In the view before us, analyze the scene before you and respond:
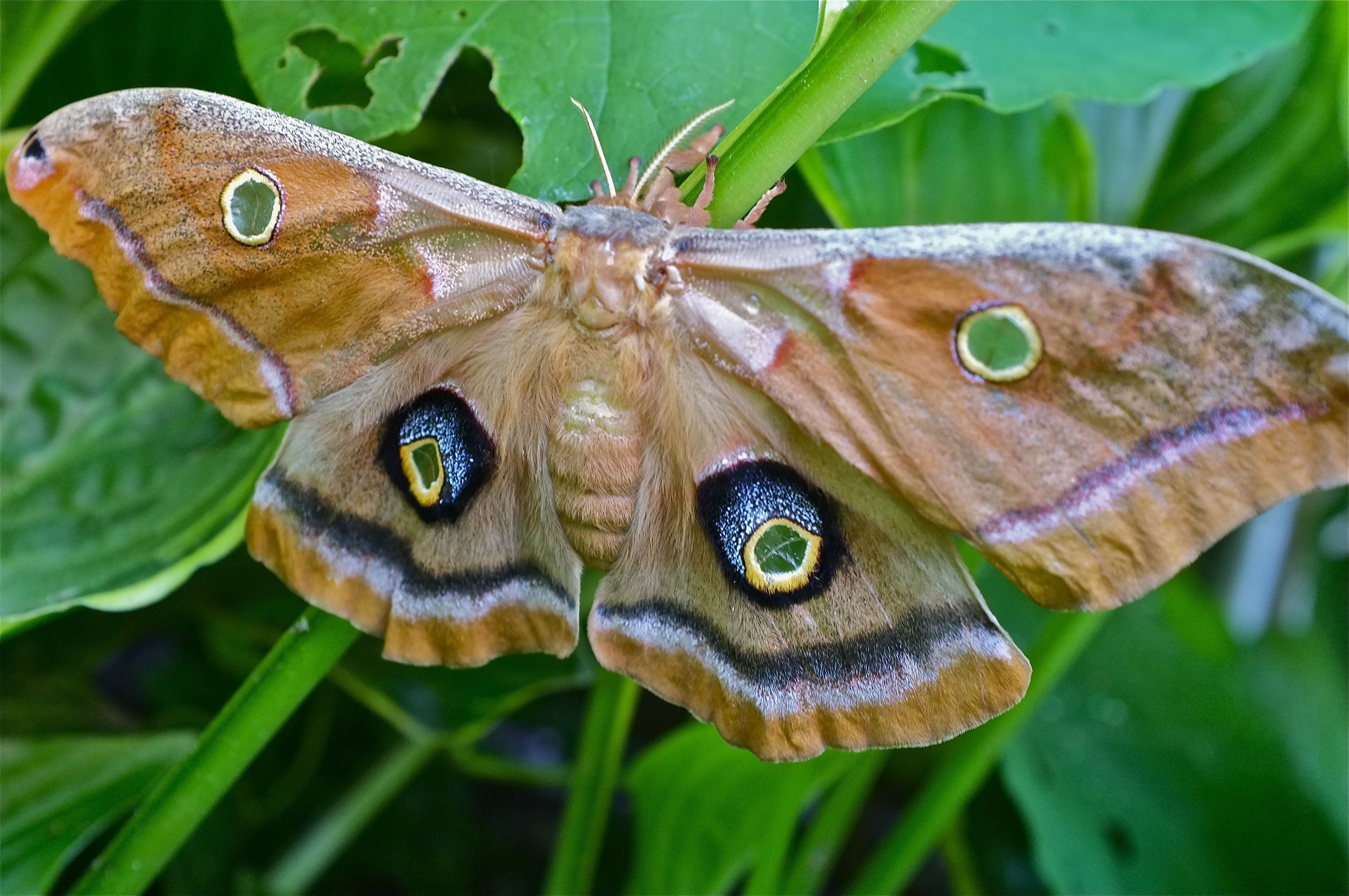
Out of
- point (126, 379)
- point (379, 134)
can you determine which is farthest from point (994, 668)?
point (126, 379)

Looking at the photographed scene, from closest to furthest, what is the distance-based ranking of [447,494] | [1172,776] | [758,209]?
[758,209]
[447,494]
[1172,776]

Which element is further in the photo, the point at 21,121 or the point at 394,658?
the point at 21,121

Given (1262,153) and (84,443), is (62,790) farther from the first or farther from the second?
(1262,153)

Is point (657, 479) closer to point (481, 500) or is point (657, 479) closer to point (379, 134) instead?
point (481, 500)

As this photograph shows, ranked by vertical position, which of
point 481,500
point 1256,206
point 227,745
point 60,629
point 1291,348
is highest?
point 1291,348

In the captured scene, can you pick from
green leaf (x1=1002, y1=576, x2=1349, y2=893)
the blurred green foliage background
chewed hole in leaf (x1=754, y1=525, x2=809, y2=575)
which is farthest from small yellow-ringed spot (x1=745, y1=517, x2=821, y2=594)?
green leaf (x1=1002, y1=576, x2=1349, y2=893)

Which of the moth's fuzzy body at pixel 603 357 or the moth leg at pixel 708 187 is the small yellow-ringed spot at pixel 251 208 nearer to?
the moth's fuzzy body at pixel 603 357

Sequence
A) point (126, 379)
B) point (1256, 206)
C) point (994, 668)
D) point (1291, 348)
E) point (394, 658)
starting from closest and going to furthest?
point (1291, 348) < point (994, 668) < point (394, 658) < point (126, 379) < point (1256, 206)

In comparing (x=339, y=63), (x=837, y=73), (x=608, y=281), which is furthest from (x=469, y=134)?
(x=837, y=73)

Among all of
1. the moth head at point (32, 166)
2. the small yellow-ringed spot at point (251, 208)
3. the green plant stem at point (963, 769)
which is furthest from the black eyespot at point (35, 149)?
the green plant stem at point (963, 769)
